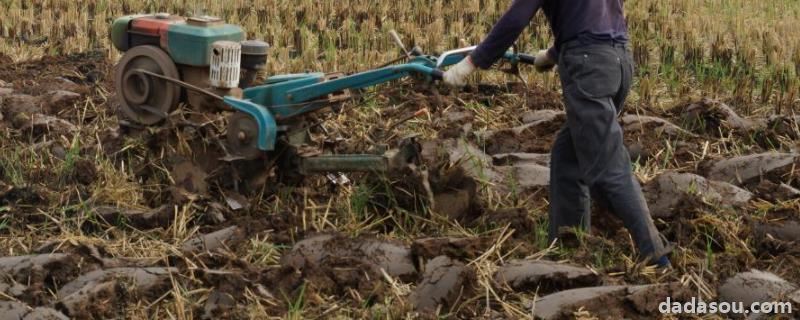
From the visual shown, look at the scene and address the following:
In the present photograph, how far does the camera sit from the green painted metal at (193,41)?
19.7 ft

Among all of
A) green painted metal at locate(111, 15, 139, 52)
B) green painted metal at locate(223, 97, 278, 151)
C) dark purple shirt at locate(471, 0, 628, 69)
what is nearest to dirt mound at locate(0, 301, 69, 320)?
green painted metal at locate(223, 97, 278, 151)

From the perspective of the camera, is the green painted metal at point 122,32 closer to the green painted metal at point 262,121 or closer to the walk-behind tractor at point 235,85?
the walk-behind tractor at point 235,85

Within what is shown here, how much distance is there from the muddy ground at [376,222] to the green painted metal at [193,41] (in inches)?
9.9

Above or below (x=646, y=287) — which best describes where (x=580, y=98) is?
above

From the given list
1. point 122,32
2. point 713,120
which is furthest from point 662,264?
point 122,32

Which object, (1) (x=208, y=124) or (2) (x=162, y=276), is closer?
(2) (x=162, y=276)

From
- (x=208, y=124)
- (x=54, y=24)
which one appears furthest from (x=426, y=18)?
(x=208, y=124)

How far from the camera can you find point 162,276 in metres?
5.05

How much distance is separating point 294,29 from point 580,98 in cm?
559

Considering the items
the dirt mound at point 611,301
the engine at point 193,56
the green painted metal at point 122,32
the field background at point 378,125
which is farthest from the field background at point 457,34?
the dirt mound at point 611,301

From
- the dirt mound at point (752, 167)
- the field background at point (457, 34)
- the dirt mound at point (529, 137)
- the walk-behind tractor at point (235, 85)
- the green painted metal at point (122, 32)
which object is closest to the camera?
the walk-behind tractor at point (235, 85)

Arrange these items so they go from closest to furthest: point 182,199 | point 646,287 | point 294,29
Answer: point 646,287
point 182,199
point 294,29

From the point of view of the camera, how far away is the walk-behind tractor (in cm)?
571

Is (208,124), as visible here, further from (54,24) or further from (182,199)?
(54,24)
